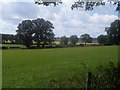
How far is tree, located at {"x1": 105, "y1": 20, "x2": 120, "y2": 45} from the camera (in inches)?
567

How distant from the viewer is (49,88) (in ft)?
34.4

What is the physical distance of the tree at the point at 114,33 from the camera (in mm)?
14411

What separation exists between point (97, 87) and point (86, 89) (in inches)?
24.0

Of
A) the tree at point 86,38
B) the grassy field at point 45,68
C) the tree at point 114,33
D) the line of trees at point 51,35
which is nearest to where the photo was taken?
the grassy field at point 45,68

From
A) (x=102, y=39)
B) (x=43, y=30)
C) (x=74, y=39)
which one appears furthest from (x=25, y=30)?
(x=102, y=39)

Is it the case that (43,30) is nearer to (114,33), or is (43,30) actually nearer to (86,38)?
(86,38)

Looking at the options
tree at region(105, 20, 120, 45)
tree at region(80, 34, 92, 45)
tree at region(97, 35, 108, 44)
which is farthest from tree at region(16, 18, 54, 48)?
tree at region(105, 20, 120, 45)

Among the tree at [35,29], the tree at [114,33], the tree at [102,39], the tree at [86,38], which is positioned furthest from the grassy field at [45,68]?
the tree at [35,29]

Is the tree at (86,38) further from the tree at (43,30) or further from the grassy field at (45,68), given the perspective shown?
the tree at (43,30)

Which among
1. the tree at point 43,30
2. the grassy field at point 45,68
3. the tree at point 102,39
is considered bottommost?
the grassy field at point 45,68

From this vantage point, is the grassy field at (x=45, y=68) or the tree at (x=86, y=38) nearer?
the grassy field at (x=45, y=68)

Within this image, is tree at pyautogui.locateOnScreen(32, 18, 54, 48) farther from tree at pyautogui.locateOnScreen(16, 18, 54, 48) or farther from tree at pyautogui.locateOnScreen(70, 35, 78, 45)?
tree at pyautogui.locateOnScreen(70, 35, 78, 45)

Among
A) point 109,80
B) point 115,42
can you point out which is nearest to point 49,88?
point 109,80

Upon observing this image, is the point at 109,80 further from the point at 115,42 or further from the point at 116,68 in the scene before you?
the point at 115,42
